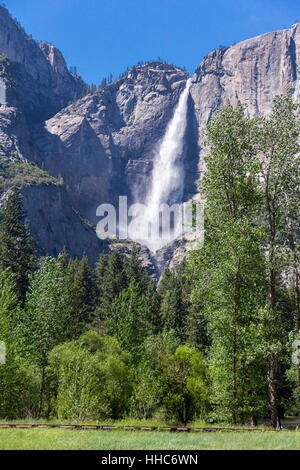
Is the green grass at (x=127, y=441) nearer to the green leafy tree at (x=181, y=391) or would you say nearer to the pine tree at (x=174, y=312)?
the green leafy tree at (x=181, y=391)

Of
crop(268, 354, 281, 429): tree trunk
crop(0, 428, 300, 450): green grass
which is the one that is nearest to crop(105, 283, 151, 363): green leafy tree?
crop(268, 354, 281, 429): tree trunk

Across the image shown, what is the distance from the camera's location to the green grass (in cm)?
1042

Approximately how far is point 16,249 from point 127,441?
4132 cm

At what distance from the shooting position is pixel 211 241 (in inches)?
898

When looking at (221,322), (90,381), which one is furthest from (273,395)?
(90,381)

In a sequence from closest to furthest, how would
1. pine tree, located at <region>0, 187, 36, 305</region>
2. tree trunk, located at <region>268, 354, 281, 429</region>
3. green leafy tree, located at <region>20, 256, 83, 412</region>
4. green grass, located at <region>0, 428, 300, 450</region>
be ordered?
green grass, located at <region>0, 428, 300, 450</region>
tree trunk, located at <region>268, 354, 281, 429</region>
green leafy tree, located at <region>20, 256, 83, 412</region>
pine tree, located at <region>0, 187, 36, 305</region>

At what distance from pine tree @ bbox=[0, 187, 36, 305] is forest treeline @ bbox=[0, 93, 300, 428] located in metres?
16.1

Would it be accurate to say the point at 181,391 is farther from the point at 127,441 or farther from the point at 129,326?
the point at 127,441

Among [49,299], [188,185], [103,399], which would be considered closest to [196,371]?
[103,399]

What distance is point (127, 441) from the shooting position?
1130cm

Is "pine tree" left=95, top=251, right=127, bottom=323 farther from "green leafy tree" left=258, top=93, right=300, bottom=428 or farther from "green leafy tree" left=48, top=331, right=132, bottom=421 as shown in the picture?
"green leafy tree" left=258, top=93, right=300, bottom=428

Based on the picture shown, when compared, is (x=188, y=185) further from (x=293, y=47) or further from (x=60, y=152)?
(x=293, y=47)
